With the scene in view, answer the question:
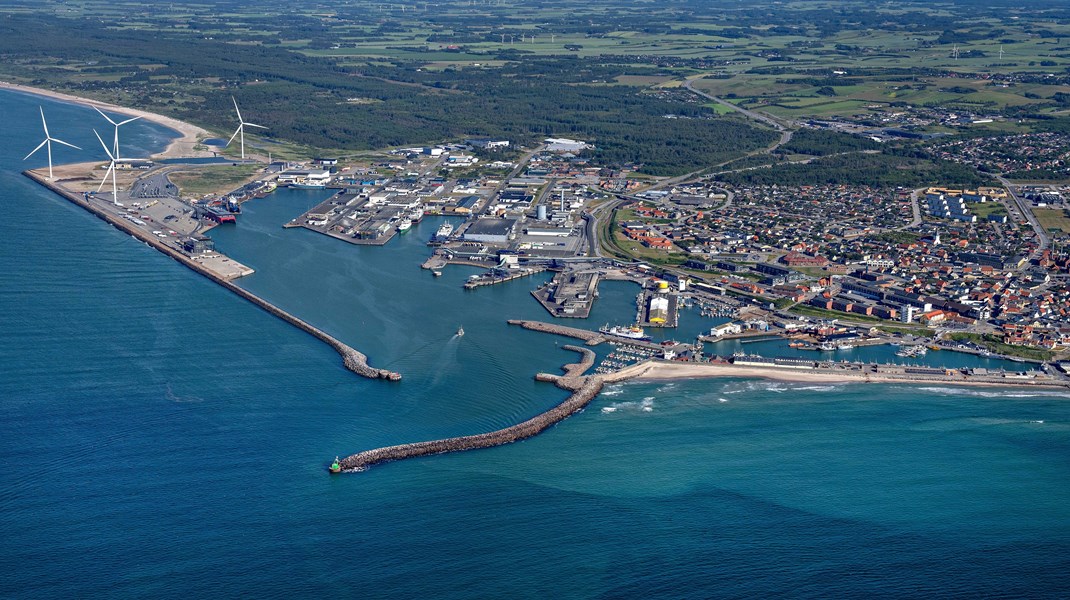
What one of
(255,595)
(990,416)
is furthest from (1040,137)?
(255,595)

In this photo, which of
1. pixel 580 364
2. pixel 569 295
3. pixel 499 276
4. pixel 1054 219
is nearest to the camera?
pixel 580 364

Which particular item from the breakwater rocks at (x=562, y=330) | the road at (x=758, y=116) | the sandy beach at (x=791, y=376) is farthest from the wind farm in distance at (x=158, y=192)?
the road at (x=758, y=116)

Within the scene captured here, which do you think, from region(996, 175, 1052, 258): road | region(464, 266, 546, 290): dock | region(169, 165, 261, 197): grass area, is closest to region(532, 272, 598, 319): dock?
region(464, 266, 546, 290): dock

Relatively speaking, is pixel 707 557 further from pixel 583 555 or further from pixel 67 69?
pixel 67 69

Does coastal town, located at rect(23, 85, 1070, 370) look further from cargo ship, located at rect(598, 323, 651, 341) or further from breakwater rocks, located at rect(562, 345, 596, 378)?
breakwater rocks, located at rect(562, 345, 596, 378)

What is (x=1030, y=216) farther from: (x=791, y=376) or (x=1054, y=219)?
(x=791, y=376)

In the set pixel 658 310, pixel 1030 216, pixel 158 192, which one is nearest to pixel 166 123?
pixel 158 192

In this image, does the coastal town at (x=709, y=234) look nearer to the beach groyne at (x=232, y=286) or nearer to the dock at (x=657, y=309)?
the dock at (x=657, y=309)
